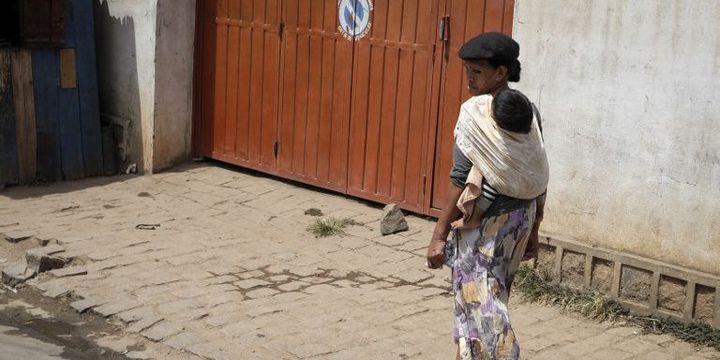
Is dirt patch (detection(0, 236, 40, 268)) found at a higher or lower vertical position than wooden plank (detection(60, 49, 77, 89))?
lower

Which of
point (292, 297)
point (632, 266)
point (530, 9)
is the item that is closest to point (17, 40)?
point (292, 297)

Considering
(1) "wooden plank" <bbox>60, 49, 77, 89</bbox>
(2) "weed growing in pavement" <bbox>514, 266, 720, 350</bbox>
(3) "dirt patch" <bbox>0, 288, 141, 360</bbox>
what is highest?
(1) "wooden plank" <bbox>60, 49, 77, 89</bbox>

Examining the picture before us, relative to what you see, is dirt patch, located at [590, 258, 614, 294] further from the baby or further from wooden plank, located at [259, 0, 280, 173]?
wooden plank, located at [259, 0, 280, 173]

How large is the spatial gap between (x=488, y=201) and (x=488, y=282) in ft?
1.28

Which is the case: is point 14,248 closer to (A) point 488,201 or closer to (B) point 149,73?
(B) point 149,73

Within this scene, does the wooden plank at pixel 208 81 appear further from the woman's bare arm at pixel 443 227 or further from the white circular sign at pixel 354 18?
the woman's bare arm at pixel 443 227

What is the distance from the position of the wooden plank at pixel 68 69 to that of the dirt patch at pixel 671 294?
5.85 m

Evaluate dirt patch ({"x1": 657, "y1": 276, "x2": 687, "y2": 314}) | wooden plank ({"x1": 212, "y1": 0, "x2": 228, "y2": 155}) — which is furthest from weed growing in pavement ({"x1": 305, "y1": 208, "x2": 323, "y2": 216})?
dirt patch ({"x1": 657, "y1": 276, "x2": 687, "y2": 314})

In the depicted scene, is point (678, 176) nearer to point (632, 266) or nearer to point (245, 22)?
point (632, 266)

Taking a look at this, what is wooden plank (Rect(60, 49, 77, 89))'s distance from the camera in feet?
32.2

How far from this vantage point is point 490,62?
15.7 ft

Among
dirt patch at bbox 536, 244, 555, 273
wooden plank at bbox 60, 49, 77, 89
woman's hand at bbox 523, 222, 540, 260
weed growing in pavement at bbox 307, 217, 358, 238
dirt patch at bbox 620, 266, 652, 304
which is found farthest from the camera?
wooden plank at bbox 60, 49, 77, 89

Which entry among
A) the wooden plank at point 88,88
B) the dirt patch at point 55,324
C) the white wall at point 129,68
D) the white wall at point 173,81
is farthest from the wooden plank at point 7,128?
the dirt patch at point 55,324

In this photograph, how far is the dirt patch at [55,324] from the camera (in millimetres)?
6285
